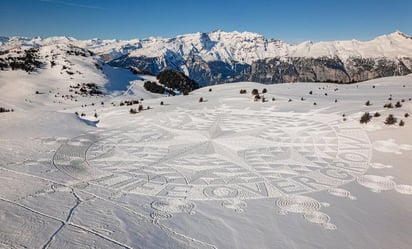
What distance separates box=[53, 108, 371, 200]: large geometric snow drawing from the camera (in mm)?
9891

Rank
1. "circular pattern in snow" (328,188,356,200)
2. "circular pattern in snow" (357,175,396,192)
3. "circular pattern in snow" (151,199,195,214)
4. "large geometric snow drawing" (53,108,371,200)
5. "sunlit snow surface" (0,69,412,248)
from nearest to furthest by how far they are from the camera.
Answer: "sunlit snow surface" (0,69,412,248) < "circular pattern in snow" (151,199,195,214) < "circular pattern in snow" (328,188,356,200) < "circular pattern in snow" (357,175,396,192) < "large geometric snow drawing" (53,108,371,200)

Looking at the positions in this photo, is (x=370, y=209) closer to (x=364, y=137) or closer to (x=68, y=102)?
(x=364, y=137)

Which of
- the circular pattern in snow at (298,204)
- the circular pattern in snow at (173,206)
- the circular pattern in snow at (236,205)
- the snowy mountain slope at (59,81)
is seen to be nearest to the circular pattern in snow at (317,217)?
the circular pattern in snow at (298,204)

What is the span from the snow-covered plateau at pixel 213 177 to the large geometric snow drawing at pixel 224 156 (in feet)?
0.18

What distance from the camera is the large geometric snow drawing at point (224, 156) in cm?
989

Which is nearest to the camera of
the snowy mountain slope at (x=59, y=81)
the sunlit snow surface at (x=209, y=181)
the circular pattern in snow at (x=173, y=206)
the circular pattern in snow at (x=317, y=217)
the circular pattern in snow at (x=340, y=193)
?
the sunlit snow surface at (x=209, y=181)

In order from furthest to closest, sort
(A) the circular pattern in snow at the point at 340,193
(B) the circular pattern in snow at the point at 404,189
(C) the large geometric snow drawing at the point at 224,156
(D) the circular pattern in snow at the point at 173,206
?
1. (C) the large geometric snow drawing at the point at 224,156
2. (B) the circular pattern in snow at the point at 404,189
3. (A) the circular pattern in snow at the point at 340,193
4. (D) the circular pattern in snow at the point at 173,206

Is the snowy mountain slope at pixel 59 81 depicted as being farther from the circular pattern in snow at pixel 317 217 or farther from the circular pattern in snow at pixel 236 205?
the circular pattern in snow at pixel 317 217

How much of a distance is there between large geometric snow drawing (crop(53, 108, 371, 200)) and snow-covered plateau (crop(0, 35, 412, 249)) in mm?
54

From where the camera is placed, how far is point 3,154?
11578 millimetres

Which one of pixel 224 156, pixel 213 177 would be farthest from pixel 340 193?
pixel 224 156

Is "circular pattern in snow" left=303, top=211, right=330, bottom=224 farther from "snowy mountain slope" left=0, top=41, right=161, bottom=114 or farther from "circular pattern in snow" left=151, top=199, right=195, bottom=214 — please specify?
"snowy mountain slope" left=0, top=41, right=161, bottom=114

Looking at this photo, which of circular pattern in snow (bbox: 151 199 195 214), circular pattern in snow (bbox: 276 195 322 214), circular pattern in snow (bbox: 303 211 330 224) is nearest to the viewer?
circular pattern in snow (bbox: 303 211 330 224)

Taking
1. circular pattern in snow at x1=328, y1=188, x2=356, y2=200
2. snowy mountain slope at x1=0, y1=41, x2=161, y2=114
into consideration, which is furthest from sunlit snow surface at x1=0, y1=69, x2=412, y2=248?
Answer: snowy mountain slope at x1=0, y1=41, x2=161, y2=114
